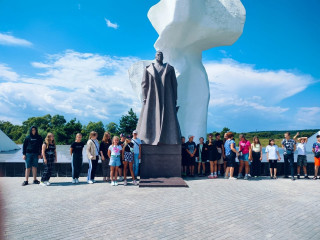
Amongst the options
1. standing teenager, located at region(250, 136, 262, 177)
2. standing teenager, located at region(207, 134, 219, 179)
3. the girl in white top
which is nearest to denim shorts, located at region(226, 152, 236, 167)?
standing teenager, located at region(207, 134, 219, 179)

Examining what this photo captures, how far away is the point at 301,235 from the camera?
3.19 metres

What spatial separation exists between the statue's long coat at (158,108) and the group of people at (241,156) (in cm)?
94

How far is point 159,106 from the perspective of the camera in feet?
24.8

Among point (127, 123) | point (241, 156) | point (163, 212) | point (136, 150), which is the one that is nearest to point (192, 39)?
point (241, 156)

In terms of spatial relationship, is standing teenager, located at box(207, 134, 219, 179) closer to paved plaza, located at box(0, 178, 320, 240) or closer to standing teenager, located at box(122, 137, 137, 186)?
paved plaza, located at box(0, 178, 320, 240)

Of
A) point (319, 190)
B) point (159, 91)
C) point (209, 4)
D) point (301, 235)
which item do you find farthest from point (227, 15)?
point (301, 235)

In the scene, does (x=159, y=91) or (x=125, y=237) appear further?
(x=159, y=91)

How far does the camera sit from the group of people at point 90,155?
6.41 meters

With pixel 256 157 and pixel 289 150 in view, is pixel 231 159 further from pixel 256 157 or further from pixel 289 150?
pixel 289 150

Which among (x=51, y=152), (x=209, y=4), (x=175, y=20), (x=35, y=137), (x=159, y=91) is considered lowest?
(x=51, y=152)

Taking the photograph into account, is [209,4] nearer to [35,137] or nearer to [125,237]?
[35,137]

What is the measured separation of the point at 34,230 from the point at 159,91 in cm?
520

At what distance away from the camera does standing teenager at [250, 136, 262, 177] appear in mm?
7871

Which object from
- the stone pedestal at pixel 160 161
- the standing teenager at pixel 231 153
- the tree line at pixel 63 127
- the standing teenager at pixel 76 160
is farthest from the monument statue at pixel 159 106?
the tree line at pixel 63 127
